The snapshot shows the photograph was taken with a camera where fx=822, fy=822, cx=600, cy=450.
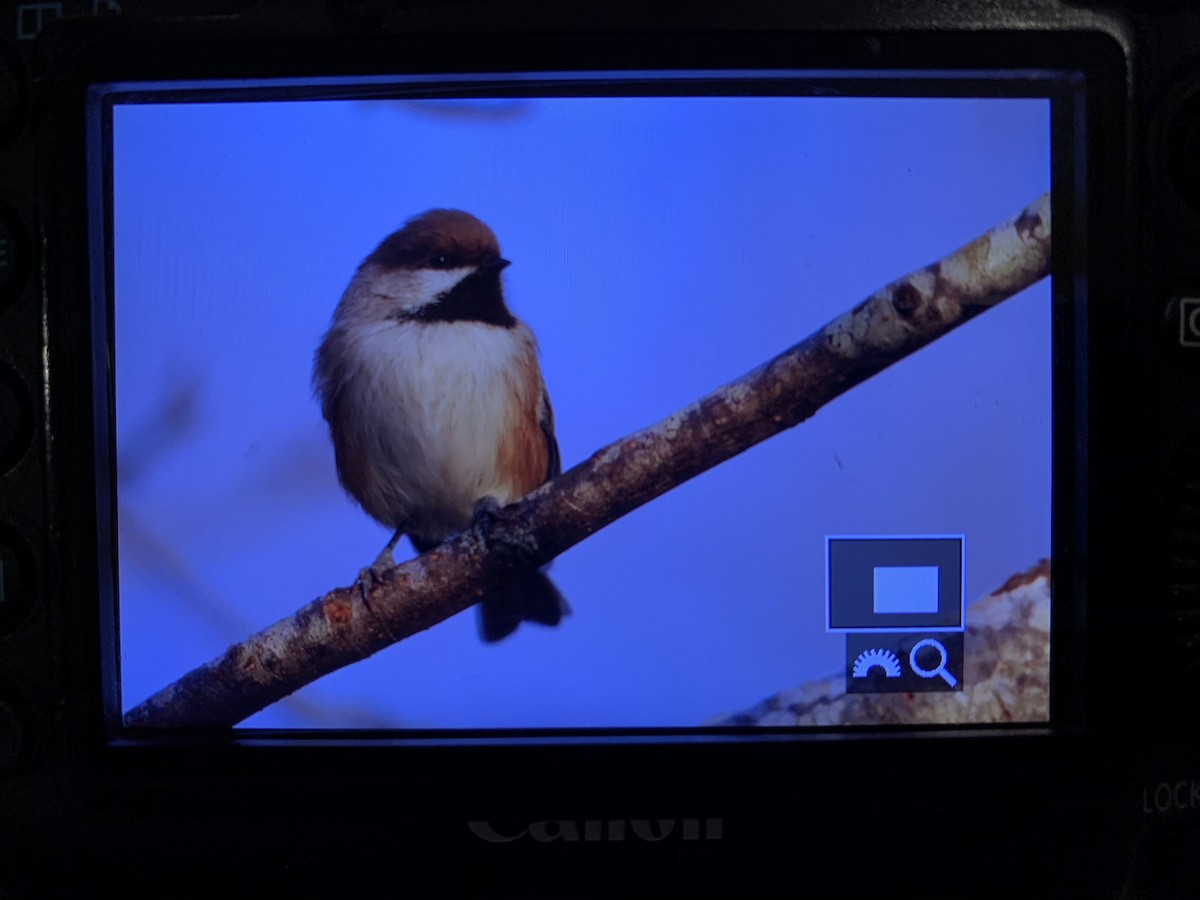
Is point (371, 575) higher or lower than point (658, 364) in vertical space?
lower

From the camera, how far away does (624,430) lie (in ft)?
1.50

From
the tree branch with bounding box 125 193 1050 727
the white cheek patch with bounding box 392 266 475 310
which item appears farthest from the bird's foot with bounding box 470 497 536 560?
the white cheek patch with bounding box 392 266 475 310

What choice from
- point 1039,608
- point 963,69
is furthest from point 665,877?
point 963,69

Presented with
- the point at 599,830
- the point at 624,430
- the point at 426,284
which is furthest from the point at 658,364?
the point at 599,830

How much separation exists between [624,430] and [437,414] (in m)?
0.11

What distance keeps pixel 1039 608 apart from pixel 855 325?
0.19 metres

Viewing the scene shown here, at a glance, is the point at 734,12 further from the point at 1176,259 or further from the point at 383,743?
the point at 383,743

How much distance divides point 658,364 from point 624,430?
0.14 feet

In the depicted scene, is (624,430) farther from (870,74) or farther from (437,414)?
(870,74)

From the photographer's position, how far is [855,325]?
454 mm
